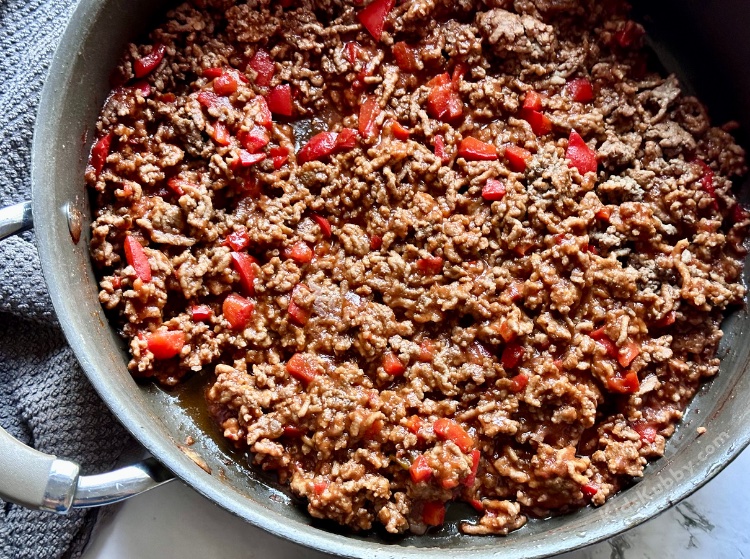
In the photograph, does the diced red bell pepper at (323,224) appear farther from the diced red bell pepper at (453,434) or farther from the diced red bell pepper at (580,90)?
the diced red bell pepper at (580,90)

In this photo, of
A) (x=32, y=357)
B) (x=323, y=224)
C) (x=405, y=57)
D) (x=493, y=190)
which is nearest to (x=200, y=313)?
(x=323, y=224)

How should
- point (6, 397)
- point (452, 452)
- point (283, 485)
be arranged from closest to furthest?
point (452, 452), point (283, 485), point (6, 397)

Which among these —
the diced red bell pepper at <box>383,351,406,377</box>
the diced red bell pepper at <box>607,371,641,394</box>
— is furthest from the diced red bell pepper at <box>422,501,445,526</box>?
the diced red bell pepper at <box>607,371,641,394</box>

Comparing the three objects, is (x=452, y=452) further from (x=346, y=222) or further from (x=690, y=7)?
(x=690, y=7)

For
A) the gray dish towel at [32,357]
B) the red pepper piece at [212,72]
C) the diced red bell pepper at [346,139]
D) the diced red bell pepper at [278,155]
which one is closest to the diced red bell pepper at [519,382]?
the diced red bell pepper at [346,139]

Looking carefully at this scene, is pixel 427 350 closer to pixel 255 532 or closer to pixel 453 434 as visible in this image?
pixel 453 434

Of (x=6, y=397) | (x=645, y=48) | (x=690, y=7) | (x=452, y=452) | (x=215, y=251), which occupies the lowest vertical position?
(x=6, y=397)

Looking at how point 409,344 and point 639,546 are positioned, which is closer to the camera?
point 409,344

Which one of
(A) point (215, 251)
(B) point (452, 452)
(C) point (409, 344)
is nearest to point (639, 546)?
(B) point (452, 452)
